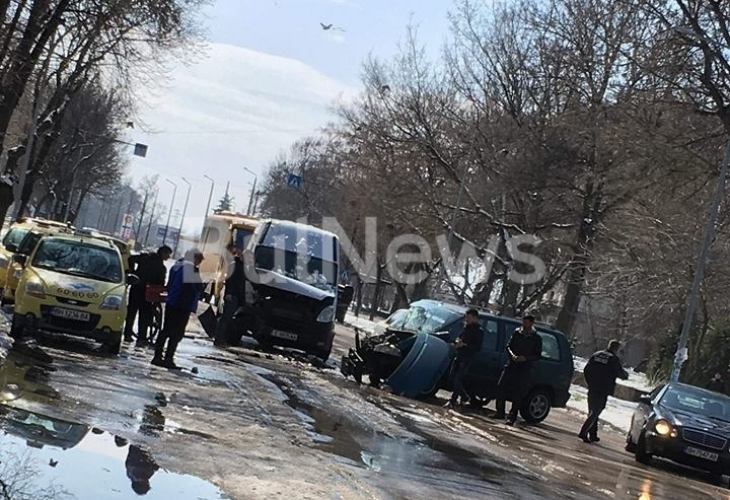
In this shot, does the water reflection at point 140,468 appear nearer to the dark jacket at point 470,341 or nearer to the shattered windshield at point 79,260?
the shattered windshield at point 79,260

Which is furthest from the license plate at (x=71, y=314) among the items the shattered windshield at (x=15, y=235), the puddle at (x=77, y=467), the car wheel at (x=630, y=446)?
the shattered windshield at (x=15, y=235)

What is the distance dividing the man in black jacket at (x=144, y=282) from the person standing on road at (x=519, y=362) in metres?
6.02

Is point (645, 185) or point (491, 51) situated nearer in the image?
point (645, 185)

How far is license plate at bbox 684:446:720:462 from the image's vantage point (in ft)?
53.2

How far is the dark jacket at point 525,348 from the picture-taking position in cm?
1806

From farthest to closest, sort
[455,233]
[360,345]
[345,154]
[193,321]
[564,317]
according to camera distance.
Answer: [345,154], [455,233], [564,317], [193,321], [360,345]

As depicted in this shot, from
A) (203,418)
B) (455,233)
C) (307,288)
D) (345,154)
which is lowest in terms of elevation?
(203,418)

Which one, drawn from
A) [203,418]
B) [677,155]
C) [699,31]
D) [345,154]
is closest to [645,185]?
[677,155]

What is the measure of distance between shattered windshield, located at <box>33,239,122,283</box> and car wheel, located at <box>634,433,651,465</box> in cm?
854

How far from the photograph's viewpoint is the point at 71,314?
50.5 ft

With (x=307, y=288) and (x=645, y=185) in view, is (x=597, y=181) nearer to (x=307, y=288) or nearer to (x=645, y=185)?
(x=645, y=185)

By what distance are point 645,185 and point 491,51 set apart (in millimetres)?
13742

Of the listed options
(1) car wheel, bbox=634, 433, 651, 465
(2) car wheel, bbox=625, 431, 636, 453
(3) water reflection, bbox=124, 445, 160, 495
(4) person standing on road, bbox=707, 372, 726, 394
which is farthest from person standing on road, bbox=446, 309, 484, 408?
(4) person standing on road, bbox=707, 372, 726, 394

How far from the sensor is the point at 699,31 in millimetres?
27922
